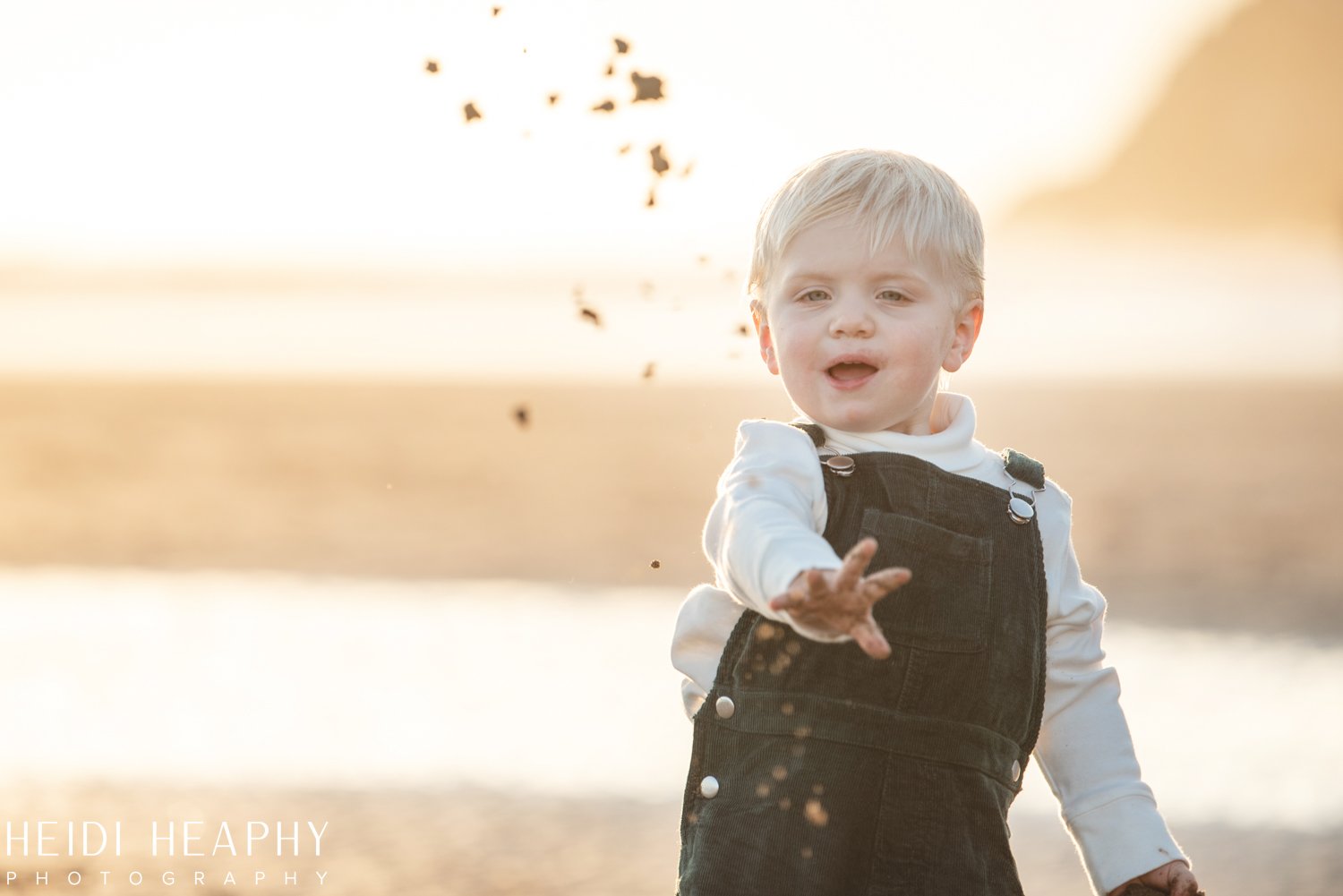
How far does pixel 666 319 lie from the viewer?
1518 inches

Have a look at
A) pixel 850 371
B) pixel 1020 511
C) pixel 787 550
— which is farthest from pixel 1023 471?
pixel 787 550

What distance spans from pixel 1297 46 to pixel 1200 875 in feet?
420

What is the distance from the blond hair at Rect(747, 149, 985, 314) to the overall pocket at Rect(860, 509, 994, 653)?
419 millimetres

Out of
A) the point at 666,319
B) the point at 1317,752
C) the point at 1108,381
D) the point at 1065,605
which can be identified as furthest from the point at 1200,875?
the point at 666,319

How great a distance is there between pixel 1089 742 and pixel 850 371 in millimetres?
724

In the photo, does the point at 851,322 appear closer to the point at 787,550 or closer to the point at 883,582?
the point at 787,550

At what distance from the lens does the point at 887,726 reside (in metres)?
2.43

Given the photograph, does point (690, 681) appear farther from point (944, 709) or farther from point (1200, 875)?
point (1200, 875)

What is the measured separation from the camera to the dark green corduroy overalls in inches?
94.3

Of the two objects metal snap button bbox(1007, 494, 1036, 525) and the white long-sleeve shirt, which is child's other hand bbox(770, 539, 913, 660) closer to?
the white long-sleeve shirt

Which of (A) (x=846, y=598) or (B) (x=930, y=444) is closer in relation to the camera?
(A) (x=846, y=598)

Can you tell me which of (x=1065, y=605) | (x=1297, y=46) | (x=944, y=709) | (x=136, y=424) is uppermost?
(x=1297, y=46)

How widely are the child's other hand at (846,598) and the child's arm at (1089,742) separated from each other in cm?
69

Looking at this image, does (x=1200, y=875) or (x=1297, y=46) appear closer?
(x=1200, y=875)
